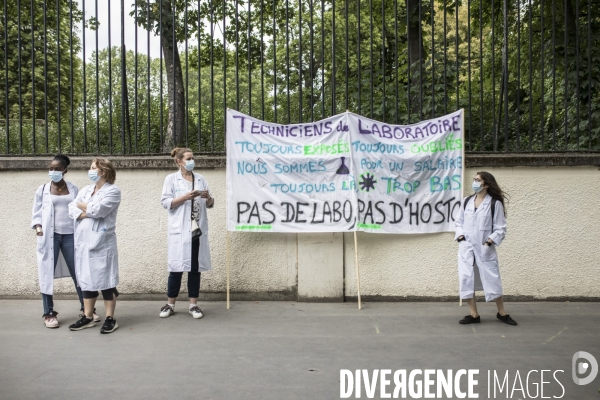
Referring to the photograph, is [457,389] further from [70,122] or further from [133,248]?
[70,122]

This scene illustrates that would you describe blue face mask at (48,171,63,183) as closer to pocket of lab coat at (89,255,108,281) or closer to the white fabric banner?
pocket of lab coat at (89,255,108,281)

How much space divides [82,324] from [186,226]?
1402 mm

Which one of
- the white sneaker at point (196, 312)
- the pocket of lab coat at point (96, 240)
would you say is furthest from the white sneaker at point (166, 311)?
the pocket of lab coat at point (96, 240)

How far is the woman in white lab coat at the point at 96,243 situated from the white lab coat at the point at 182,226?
0.66 meters

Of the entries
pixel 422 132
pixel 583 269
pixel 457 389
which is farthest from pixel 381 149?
pixel 457 389

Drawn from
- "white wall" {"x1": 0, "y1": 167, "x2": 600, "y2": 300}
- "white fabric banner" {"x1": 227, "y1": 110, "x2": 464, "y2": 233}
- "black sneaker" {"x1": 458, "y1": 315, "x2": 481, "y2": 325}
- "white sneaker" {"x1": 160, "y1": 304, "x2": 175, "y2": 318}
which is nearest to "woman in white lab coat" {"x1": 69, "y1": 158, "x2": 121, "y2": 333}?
"white sneaker" {"x1": 160, "y1": 304, "x2": 175, "y2": 318}

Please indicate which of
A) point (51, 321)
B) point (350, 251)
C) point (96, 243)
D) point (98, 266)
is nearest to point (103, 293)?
point (98, 266)

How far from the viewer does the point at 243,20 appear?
9164 millimetres

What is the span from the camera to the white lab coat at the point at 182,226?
6941 millimetres

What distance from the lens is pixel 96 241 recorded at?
20.9ft

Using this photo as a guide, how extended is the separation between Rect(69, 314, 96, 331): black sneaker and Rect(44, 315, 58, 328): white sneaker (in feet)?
0.63

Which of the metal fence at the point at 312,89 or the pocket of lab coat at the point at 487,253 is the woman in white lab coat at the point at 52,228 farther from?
the pocket of lab coat at the point at 487,253

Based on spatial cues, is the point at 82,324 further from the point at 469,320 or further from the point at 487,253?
the point at 487,253

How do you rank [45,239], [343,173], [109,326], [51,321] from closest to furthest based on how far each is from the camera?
1. [109,326]
2. [51,321]
3. [45,239]
4. [343,173]
